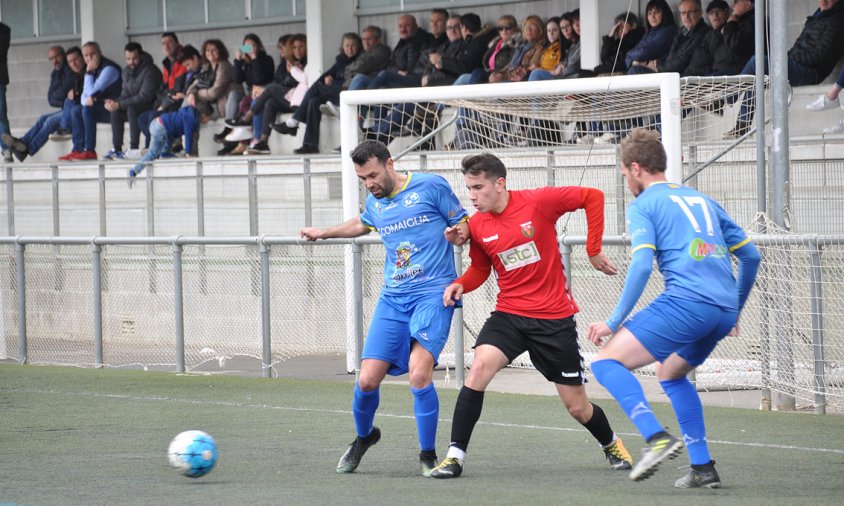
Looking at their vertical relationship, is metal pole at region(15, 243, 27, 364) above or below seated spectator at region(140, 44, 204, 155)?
below

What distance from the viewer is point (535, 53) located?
1717 centimetres

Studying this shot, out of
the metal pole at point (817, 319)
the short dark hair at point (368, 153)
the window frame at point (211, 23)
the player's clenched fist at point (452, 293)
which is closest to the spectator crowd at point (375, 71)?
the window frame at point (211, 23)

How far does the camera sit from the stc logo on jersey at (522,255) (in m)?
6.91

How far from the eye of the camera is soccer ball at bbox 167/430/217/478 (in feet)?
22.5

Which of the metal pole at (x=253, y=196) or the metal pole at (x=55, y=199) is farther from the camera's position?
the metal pole at (x=55, y=199)

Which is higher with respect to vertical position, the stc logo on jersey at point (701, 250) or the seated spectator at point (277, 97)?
the seated spectator at point (277, 97)

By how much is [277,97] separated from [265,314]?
776 centimetres

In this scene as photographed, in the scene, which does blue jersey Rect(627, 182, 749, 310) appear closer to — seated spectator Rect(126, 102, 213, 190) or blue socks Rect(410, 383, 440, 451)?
blue socks Rect(410, 383, 440, 451)

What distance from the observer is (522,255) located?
6918 millimetres

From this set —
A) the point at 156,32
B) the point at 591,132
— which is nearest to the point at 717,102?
the point at 591,132

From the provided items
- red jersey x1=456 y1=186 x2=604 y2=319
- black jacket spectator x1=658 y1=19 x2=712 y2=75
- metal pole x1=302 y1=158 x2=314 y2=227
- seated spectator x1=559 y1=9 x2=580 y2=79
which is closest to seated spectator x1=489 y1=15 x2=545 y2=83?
seated spectator x1=559 y1=9 x2=580 y2=79

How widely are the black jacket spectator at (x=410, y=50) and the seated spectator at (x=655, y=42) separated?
3.77 metres

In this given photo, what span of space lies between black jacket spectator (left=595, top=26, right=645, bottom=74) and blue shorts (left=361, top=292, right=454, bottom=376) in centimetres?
948

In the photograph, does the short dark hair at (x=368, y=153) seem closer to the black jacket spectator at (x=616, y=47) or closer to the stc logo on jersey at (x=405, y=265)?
the stc logo on jersey at (x=405, y=265)
